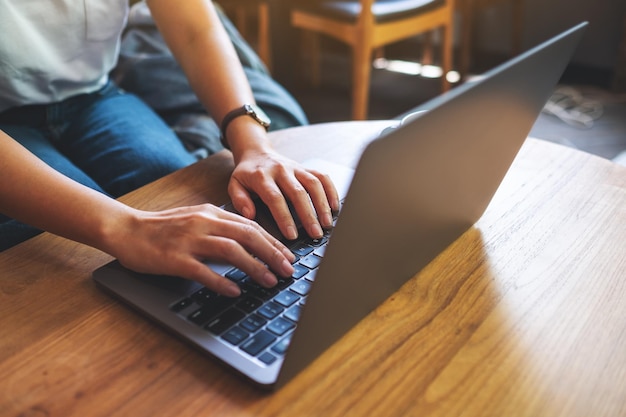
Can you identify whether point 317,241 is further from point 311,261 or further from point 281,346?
point 281,346

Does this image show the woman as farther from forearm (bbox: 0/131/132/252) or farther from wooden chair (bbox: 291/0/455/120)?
wooden chair (bbox: 291/0/455/120)

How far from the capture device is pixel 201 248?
582 millimetres

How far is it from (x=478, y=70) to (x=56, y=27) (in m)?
2.68

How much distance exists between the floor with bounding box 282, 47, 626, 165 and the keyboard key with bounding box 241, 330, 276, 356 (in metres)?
2.05

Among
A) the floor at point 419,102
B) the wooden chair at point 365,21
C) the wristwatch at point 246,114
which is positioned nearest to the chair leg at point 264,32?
the wooden chair at point 365,21

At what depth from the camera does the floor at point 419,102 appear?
240 centimetres

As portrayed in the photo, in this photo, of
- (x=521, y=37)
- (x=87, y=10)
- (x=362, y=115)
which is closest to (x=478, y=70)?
(x=521, y=37)

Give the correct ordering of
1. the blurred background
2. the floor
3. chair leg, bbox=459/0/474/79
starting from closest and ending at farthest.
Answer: the floor, the blurred background, chair leg, bbox=459/0/474/79

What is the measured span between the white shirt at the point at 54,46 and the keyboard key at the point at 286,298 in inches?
26.4

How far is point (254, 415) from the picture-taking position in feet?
1.51

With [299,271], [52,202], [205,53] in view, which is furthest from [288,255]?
[205,53]

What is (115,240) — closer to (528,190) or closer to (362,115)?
(528,190)

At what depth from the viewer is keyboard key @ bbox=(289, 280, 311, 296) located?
0.56m

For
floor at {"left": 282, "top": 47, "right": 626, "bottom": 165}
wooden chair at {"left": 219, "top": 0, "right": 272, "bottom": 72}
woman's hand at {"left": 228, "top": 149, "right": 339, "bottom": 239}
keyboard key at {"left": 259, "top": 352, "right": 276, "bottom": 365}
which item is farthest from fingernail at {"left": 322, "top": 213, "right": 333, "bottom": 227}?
wooden chair at {"left": 219, "top": 0, "right": 272, "bottom": 72}
